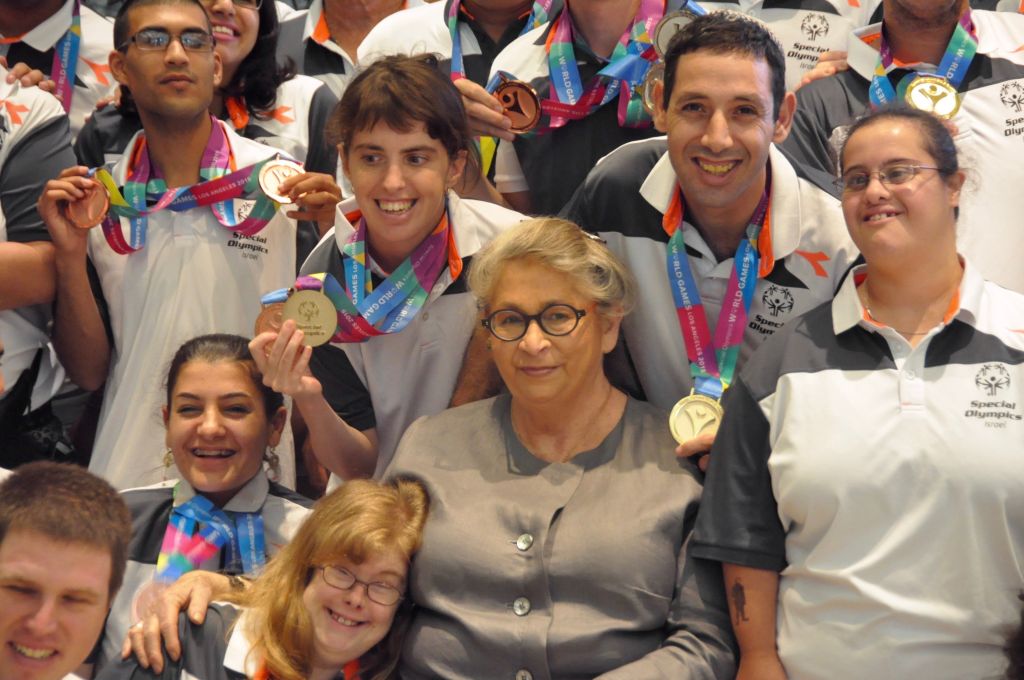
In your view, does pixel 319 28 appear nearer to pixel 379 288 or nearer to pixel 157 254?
pixel 157 254

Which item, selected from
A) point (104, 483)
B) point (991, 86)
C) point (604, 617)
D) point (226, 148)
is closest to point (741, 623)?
point (604, 617)

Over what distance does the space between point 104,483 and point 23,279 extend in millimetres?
1815

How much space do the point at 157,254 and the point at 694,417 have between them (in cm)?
200

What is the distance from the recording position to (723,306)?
4.25 metres

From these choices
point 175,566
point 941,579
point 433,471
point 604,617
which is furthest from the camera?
point 175,566

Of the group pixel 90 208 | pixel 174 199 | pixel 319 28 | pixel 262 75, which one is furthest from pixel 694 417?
pixel 319 28

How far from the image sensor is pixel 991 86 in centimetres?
488

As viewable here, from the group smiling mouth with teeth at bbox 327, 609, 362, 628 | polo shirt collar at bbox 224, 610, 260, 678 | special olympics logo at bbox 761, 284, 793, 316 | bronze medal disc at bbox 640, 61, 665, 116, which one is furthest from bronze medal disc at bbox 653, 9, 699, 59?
polo shirt collar at bbox 224, 610, 260, 678

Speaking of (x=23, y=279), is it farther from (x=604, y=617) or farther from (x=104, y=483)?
(x=604, y=617)

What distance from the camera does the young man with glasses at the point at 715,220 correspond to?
4.19m

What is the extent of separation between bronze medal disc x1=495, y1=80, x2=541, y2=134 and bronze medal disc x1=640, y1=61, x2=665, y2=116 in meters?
0.34

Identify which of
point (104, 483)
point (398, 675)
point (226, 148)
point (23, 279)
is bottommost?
point (398, 675)

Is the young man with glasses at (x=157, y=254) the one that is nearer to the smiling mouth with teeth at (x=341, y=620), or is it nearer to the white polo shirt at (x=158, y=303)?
the white polo shirt at (x=158, y=303)

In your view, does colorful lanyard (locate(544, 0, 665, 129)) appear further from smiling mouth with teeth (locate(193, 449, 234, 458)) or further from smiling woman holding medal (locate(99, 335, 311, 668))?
smiling mouth with teeth (locate(193, 449, 234, 458))
